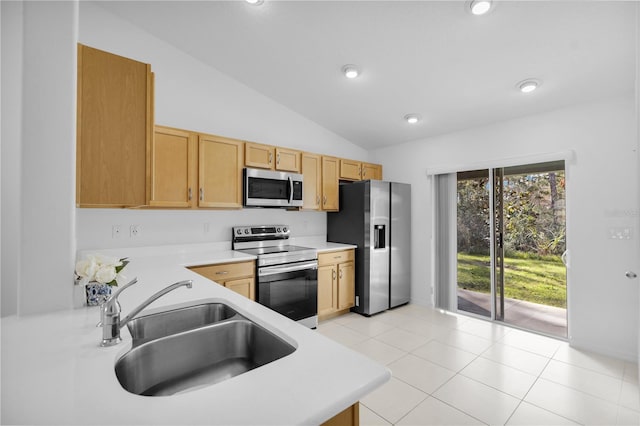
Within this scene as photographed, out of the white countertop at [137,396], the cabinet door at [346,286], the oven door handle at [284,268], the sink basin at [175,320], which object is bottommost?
the cabinet door at [346,286]

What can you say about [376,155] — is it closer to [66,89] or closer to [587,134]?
[587,134]

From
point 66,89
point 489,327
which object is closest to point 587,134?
point 489,327

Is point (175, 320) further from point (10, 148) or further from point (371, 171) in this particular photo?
point (371, 171)

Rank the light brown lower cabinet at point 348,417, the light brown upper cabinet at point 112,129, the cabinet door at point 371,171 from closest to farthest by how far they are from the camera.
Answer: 1. the light brown lower cabinet at point 348,417
2. the light brown upper cabinet at point 112,129
3. the cabinet door at point 371,171

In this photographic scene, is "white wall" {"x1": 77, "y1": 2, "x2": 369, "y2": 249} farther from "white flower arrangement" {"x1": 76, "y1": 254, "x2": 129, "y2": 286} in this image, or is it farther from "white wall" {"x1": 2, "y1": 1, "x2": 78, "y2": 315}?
"white flower arrangement" {"x1": 76, "y1": 254, "x2": 129, "y2": 286}

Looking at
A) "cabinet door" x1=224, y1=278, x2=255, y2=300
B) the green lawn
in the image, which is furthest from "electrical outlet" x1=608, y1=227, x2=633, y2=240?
"cabinet door" x1=224, y1=278, x2=255, y2=300

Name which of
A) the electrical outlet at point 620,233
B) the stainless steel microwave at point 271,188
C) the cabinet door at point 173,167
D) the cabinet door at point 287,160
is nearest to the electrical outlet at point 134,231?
the cabinet door at point 173,167

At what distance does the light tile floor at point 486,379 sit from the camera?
6.38 feet

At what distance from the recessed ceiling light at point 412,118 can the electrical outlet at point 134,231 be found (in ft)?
10.6

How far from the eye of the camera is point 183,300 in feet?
4.58

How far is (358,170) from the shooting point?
4.37 meters

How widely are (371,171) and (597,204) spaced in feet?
8.61

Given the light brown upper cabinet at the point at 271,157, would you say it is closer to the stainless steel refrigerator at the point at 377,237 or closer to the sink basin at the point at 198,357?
the stainless steel refrigerator at the point at 377,237

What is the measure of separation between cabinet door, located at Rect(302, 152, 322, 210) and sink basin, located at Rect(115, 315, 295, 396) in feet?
8.43
